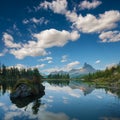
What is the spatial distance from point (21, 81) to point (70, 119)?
30782 mm

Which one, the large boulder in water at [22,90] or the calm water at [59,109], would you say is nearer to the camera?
the calm water at [59,109]

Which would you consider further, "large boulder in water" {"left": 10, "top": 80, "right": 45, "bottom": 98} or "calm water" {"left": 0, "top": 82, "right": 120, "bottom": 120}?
"large boulder in water" {"left": 10, "top": 80, "right": 45, "bottom": 98}

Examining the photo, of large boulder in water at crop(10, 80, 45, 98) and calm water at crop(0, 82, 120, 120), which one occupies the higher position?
large boulder in water at crop(10, 80, 45, 98)

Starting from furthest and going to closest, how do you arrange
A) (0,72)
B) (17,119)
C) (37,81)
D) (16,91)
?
(0,72) < (37,81) < (16,91) < (17,119)

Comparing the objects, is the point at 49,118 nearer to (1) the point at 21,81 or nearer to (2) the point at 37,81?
(1) the point at 21,81

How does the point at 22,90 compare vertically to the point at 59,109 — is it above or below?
above

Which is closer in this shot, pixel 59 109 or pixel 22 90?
pixel 59 109

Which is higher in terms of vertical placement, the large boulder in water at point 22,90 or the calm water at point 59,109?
the large boulder in water at point 22,90

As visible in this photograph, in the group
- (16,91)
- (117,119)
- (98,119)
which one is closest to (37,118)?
(98,119)

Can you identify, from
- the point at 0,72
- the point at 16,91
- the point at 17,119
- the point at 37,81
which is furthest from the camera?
the point at 0,72

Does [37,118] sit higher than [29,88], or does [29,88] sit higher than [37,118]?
[29,88]

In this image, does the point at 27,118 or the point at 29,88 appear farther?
the point at 29,88

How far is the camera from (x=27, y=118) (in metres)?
26.8

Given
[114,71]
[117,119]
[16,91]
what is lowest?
[117,119]
